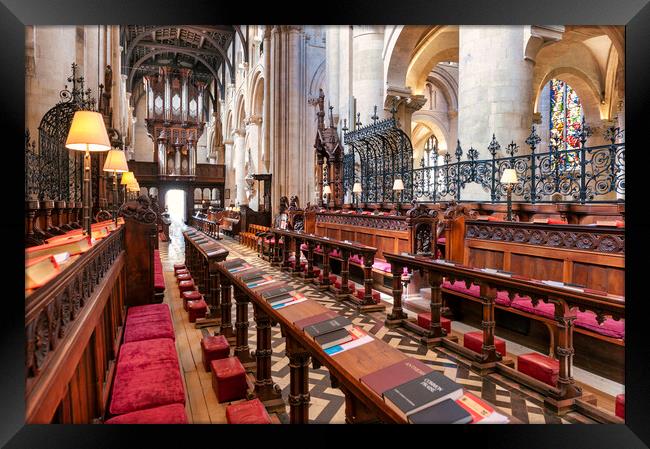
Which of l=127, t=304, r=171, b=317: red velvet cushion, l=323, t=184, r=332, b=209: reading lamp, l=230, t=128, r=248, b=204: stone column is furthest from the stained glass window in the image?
l=127, t=304, r=171, b=317: red velvet cushion

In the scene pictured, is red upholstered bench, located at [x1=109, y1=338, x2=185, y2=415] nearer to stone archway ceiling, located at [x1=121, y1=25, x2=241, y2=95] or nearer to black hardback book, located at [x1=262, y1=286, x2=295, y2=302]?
black hardback book, located at [x1=262, y1=286, x2=295, y2=302]

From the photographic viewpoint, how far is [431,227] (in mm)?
5941

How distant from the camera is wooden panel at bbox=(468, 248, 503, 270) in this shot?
15.8 ft

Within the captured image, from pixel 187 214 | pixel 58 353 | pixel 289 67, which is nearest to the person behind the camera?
pixel 58 353

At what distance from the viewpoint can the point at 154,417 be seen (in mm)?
1820

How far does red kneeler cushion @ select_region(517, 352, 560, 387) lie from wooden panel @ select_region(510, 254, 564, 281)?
→ 1221mm

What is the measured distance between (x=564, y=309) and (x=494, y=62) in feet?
20.9

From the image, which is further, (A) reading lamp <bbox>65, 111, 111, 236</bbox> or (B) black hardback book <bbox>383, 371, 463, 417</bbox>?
(A) reading lamp <bbox>65, 111, 111, 236</bbox>

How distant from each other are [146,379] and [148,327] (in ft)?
3.62
